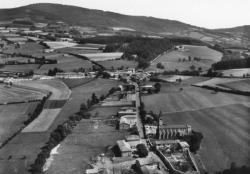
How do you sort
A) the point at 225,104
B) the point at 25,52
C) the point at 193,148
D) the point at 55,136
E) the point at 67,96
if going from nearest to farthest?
the point at 193,148 → the point at 55,136 → the point at 225,104 → the point at 67,96 → the point at 25,52

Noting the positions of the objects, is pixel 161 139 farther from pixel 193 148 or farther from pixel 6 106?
pixel 6 106

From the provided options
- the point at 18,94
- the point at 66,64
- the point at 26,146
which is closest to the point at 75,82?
the point at 18,94

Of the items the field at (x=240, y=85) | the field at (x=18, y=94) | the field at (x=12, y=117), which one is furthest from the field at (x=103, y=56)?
the field at (x=12, y=117)

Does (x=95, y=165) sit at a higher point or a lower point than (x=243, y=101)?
lower

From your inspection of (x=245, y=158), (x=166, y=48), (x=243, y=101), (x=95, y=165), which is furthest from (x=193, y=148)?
(x=166, y=48)

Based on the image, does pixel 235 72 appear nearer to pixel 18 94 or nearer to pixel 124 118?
pixel 124 118

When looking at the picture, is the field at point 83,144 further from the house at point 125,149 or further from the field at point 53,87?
the field at point 53,87
